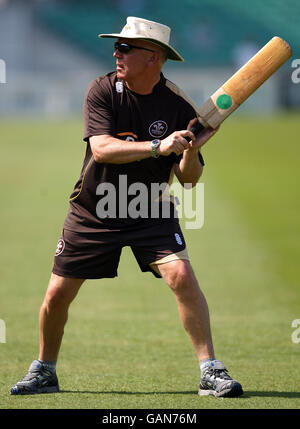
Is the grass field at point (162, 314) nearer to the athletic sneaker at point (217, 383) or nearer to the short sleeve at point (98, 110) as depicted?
the athletic sneaker at point (217, 383)

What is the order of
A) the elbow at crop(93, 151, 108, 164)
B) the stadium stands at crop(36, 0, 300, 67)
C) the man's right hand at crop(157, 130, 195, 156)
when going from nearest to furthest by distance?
1. the man's right hand at crop(157, 130, 195, 156)
2. the elbow at crop(93, 151, 108, 164)
3. the stadium stands at crop(36, 0, 300, 67)

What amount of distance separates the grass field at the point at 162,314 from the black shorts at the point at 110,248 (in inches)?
31.7

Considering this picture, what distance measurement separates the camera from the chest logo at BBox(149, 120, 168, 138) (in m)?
A: 6.09

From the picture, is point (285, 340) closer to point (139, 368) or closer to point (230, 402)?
point (139, 368)

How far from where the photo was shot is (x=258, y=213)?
18.7 m

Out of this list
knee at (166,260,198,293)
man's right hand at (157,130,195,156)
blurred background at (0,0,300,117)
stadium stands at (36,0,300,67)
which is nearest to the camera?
man's right hand at (157,130,195,156)

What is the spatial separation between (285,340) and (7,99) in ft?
180

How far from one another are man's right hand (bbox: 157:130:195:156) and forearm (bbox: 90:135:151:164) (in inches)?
3.4

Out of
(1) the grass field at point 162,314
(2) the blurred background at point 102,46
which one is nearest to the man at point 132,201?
(1) the grass field at point 162,314

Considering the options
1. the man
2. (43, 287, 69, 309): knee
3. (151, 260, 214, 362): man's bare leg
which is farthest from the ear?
(43, 287, 69, 309): knee

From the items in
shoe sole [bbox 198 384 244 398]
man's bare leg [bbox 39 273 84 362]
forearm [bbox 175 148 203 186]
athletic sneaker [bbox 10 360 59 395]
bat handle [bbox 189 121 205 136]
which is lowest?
shoe sole [bbox 198 384 244 398]

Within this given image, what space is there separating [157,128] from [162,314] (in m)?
3.36

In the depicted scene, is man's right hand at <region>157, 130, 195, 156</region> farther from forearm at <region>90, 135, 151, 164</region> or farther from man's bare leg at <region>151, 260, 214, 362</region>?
man's bare leg at <region>151, 260, 214, 362</region>

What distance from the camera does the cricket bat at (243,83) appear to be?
5.93 metres
